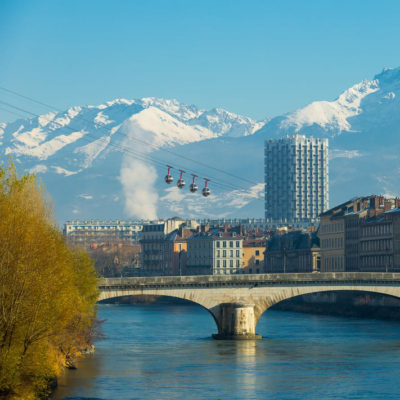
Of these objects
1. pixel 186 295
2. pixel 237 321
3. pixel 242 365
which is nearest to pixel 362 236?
pixel 237 321

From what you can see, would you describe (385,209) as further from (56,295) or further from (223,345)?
(56,295)

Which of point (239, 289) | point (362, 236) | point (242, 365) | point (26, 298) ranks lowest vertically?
point (242, 365)

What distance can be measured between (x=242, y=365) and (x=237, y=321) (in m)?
20.5

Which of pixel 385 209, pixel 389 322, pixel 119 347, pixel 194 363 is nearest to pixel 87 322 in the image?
pixel 194 363

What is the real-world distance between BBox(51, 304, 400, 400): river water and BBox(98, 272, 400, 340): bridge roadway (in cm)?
245

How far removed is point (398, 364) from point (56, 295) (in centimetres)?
3191

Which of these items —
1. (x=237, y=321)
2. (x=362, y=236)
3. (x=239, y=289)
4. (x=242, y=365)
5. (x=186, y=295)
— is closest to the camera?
(x=242, y=365)

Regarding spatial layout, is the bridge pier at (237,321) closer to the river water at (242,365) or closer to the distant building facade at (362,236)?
the river water at (242,365)

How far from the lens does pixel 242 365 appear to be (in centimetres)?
7706

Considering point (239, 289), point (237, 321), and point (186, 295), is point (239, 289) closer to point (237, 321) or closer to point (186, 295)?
point (237, 321)

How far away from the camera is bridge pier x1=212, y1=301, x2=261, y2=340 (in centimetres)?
9712

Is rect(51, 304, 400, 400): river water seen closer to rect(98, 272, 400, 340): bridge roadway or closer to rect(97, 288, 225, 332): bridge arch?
rect(98, 272, 400, 340): bridge roadway

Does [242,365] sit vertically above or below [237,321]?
below

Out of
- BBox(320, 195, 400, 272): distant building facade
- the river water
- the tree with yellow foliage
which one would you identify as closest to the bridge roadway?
the river water
